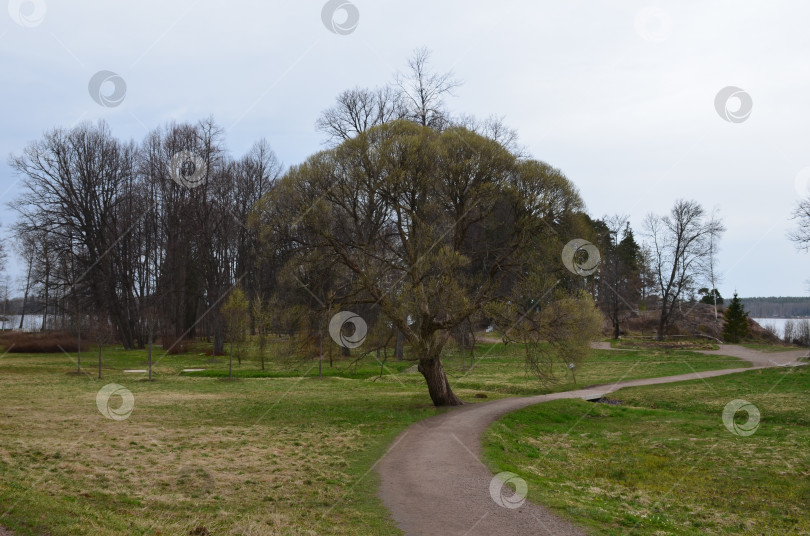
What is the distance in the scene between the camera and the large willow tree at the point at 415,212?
821 inches

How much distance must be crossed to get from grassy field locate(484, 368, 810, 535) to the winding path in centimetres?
61

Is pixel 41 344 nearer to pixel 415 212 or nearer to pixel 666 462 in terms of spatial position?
pixel 415 212

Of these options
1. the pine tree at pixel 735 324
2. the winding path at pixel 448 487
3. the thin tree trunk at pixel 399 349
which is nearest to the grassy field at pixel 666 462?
the winding path at pixel 448 487

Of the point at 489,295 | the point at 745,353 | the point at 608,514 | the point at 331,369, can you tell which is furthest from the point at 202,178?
the point at 608,514

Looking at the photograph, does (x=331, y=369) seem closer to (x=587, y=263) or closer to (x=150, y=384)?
(x=150, y=384)

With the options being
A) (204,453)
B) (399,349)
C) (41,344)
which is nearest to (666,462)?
(204,453)

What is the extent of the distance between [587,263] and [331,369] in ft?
70.7

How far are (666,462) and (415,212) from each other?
1100cm

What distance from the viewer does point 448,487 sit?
11.9m

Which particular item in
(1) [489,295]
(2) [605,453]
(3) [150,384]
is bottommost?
(3) [150,384]

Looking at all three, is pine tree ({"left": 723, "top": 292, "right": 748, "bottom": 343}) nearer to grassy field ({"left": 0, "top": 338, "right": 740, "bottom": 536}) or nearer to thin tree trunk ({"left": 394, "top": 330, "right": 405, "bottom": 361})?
grassy field ({"left": 0, "top": 338, "right": 740, "bottom": 536})

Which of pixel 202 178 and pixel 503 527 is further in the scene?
pixel 202 178

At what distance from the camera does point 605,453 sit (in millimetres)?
17547

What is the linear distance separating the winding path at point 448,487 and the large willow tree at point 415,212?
3848 mm
